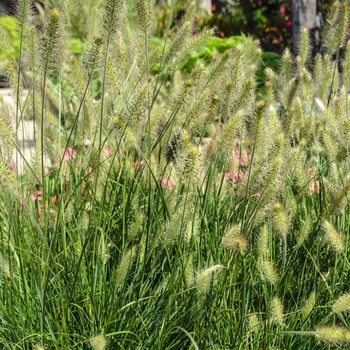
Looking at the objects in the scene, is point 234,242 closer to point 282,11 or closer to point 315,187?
point 315,187

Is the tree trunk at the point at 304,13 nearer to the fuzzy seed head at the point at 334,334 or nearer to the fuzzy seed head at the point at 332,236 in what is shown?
the fuzzy seed head at the point at 332,236

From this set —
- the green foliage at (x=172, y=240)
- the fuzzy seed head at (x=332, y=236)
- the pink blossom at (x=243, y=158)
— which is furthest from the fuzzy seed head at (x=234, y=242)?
the pink blossom at (x=243, y=158)

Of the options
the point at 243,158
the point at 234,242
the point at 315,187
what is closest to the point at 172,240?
the point at 234,242

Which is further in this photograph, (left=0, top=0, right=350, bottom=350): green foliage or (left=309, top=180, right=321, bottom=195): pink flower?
(left=309, top=180, right=321, bottom=195): pink flower

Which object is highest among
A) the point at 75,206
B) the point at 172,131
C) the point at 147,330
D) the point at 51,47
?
the point at 51,47

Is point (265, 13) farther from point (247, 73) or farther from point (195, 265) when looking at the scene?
point (195, 265)

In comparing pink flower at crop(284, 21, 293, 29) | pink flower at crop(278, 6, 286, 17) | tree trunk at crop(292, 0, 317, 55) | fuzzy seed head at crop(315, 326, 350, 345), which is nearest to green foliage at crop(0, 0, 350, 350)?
fuzzy seed head at crop(315, 326, 350, 345)

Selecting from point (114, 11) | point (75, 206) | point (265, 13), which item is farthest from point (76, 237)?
point (265, 13)

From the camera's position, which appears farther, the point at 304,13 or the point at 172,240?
the point at 304,13

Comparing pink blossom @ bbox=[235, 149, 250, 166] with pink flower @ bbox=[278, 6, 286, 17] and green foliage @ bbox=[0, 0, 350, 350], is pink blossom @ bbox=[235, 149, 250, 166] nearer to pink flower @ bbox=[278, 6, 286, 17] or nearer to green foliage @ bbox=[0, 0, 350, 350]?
green foliage @ bbox=[0, 0, 350, 350]

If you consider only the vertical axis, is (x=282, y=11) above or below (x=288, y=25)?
above

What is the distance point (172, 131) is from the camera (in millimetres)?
2752

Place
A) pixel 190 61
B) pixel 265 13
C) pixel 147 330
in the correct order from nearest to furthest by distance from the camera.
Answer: pixel 147 330, pixel 190 61, pixel 265 13

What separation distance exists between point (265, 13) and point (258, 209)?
12.8m
